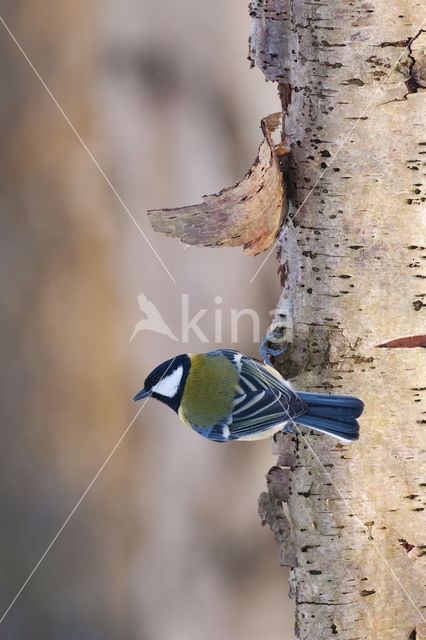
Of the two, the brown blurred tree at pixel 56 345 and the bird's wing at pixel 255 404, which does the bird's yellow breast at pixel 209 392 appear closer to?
the bird's wing at pixel 255 404

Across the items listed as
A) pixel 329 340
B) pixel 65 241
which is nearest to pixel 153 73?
pixel 65 241

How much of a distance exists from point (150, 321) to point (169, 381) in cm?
53

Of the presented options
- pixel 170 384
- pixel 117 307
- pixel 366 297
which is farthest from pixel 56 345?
pixel 366 297

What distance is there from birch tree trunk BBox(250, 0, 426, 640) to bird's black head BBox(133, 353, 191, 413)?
237mm

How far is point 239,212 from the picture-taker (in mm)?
841

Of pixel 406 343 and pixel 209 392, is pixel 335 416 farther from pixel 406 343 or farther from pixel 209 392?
pixel 209 392

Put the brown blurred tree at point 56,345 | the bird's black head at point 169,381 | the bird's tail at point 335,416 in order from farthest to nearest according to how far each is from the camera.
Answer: the brown blurred tree at point 56,345 → the bird's black head at point 169,381 → the bird's tail at point 335,416

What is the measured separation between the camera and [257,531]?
5.17ft

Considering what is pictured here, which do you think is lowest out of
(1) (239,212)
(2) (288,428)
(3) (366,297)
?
(2) (288,428)

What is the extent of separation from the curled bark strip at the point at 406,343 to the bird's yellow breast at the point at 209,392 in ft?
0.89

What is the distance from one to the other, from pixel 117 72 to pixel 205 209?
0.76 m

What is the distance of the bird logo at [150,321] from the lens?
1468 millimetres

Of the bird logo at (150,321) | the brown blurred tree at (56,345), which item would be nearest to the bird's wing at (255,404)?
the bird logo at (150,321)

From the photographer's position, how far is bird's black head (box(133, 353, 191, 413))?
96 centimetres
